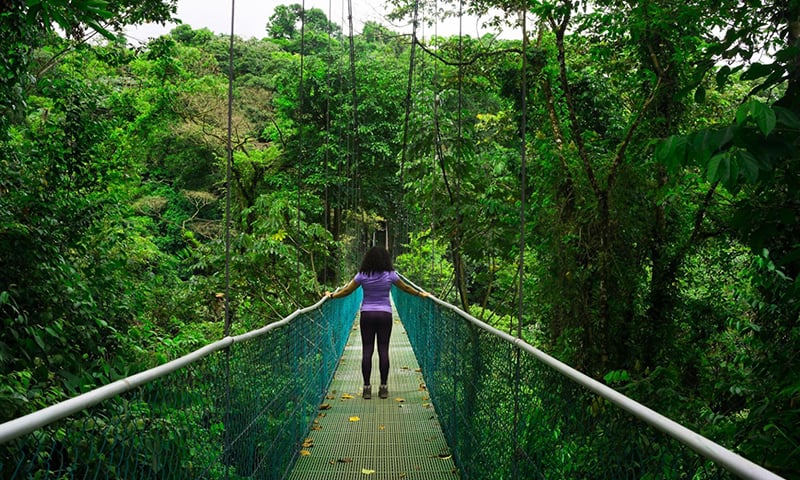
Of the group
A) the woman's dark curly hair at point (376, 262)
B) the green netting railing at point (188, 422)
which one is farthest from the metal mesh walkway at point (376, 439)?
the woman's dark curly hair at point (376, 262)

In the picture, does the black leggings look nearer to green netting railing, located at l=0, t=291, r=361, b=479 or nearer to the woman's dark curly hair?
the woman's dark curly hair

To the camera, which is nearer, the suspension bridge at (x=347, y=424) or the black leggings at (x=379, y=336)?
the suspension bridge at (x=347, y=424)

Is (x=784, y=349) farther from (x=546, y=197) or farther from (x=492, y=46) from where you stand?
(x=492, y=46)

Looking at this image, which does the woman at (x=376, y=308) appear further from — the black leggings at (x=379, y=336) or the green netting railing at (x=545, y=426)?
the green netting railing at (x=545, y=426)

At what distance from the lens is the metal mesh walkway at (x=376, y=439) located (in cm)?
291

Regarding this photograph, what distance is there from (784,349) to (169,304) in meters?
7.27

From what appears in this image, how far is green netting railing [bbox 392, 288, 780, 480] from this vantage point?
98 centimetres

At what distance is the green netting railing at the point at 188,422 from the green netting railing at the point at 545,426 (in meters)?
0.73

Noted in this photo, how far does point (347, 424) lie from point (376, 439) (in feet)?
1.10

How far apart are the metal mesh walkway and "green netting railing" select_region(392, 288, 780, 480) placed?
182 mm

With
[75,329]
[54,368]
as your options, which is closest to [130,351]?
[75,329]

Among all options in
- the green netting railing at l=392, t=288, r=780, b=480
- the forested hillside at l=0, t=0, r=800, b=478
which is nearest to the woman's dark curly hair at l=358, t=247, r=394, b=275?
the forested hillside at l=0, t=0, r=800, b=478

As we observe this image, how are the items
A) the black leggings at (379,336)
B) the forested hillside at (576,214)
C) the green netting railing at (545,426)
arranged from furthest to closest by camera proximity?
the black leggings at (379,336) < the forested hillside at (576,214) < the green netting railing at (545,426)

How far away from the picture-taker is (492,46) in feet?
21.2
